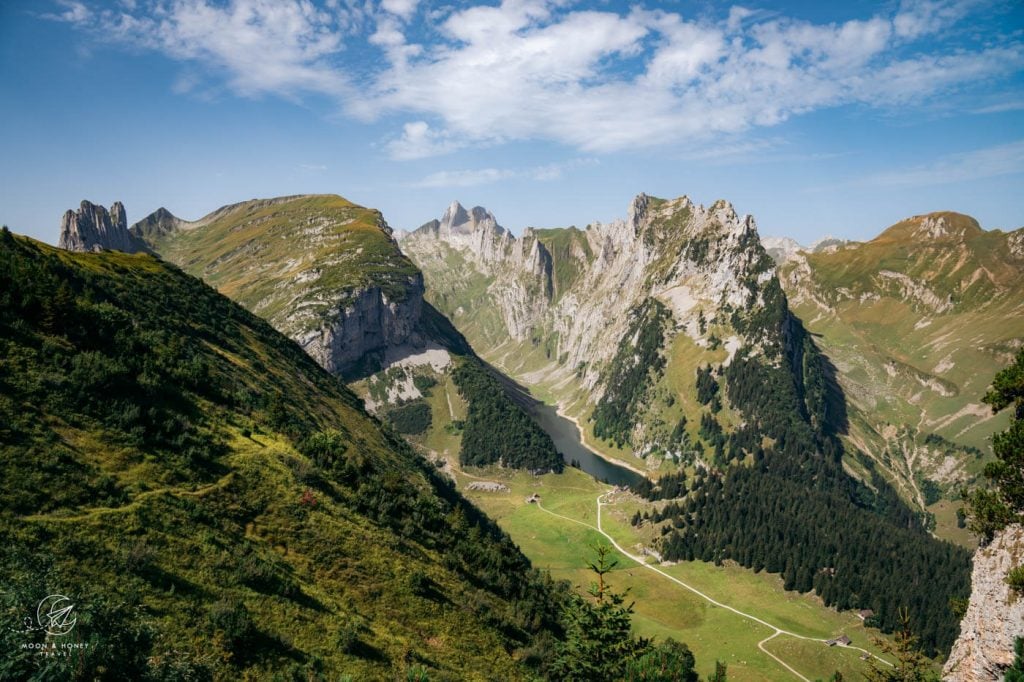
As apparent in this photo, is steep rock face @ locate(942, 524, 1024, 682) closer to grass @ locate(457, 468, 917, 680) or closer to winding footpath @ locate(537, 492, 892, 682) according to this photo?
grass @ locate(457, 468, 917, 680)

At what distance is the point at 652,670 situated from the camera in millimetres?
44625

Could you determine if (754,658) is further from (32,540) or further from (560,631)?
(32,540)

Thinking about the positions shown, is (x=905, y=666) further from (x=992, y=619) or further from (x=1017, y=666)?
(x=992, y=619)

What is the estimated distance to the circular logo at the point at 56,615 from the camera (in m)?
22.3

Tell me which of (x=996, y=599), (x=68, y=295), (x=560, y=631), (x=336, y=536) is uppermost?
(x=68, y=295)

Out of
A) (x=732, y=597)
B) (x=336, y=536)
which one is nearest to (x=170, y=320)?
(x=336, y=536)

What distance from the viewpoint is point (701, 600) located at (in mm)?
A: 118562

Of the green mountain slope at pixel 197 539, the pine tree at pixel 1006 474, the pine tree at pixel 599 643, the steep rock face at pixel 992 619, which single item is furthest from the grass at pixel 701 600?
the pine tree at pixel 1006 474

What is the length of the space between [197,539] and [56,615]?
11964 millimetres

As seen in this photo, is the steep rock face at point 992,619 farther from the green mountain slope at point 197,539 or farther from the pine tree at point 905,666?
the green mountain slope at point 197,539

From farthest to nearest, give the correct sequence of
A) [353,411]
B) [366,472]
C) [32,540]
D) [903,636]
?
[353,411] → [366,472] → [903,636] → [32,540]

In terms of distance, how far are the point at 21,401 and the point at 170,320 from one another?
161 feet

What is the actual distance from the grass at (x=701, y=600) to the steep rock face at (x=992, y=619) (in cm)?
3895

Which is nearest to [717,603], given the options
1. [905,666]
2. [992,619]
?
[992,619]
